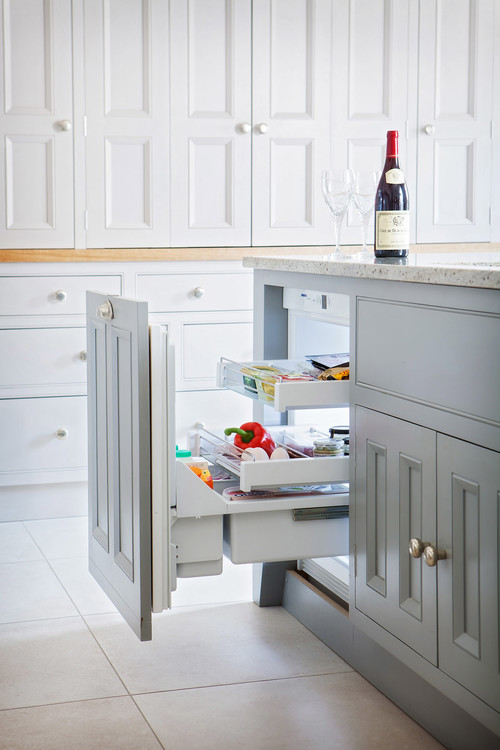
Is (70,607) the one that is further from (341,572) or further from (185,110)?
(185,110)

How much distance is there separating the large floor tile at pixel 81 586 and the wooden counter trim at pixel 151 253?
1.04 m

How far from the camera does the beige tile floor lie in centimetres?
179

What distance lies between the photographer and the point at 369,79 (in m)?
3.68

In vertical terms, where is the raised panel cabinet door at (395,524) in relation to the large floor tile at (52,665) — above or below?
above

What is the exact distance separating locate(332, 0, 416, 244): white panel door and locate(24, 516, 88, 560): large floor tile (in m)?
1.43

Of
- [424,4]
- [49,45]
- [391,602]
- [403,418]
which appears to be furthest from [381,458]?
[424,4]

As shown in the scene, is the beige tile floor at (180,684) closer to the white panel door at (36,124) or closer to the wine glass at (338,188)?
the wine glass at (338,188)

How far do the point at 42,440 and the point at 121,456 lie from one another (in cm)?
156

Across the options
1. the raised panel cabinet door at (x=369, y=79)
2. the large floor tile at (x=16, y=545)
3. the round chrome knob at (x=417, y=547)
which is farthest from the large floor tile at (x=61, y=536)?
the round chrome knob at (x=417, y=547)

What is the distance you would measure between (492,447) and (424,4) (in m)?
2.74

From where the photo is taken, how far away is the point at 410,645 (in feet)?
5.56

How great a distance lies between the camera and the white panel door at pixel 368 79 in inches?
142

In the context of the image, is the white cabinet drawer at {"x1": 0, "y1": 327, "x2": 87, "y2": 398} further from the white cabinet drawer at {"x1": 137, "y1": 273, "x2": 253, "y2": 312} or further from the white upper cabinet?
the white upper cabinet

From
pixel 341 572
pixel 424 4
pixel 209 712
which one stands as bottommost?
pixel 209 712
